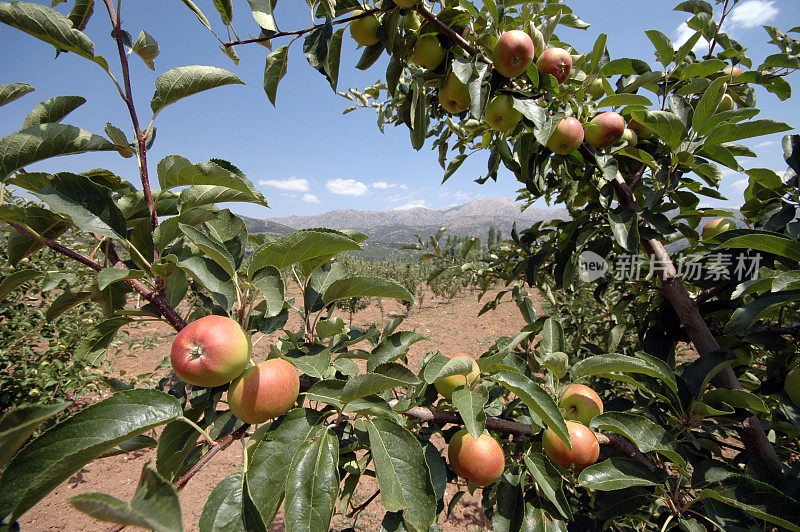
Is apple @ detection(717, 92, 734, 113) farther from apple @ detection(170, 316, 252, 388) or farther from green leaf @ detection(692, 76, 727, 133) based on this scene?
apple @ detection(170, 316, 252, 388)

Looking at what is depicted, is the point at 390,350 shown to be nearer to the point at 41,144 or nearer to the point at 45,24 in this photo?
the point at 41,144

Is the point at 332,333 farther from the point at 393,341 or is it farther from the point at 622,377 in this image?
the point at 622,377

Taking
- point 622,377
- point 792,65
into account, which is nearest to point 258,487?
point 622,377

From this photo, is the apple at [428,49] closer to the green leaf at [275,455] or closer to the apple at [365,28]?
the apple at [365,28]

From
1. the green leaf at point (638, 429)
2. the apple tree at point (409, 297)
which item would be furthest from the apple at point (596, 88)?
the green leaf at point (638, 429)

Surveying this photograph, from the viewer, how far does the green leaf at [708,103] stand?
43.0 inches

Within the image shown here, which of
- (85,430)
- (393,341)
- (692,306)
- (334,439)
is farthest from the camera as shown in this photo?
(692,306)

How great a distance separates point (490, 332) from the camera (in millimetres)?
9586

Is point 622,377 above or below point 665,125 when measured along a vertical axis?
below

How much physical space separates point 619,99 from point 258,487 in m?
1.52

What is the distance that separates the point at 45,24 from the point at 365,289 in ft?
2.61

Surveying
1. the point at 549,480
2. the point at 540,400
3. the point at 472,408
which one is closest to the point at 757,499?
the point at 549,480

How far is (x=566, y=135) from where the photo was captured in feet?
3.90

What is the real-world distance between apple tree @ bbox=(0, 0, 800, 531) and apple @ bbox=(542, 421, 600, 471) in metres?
0.01
